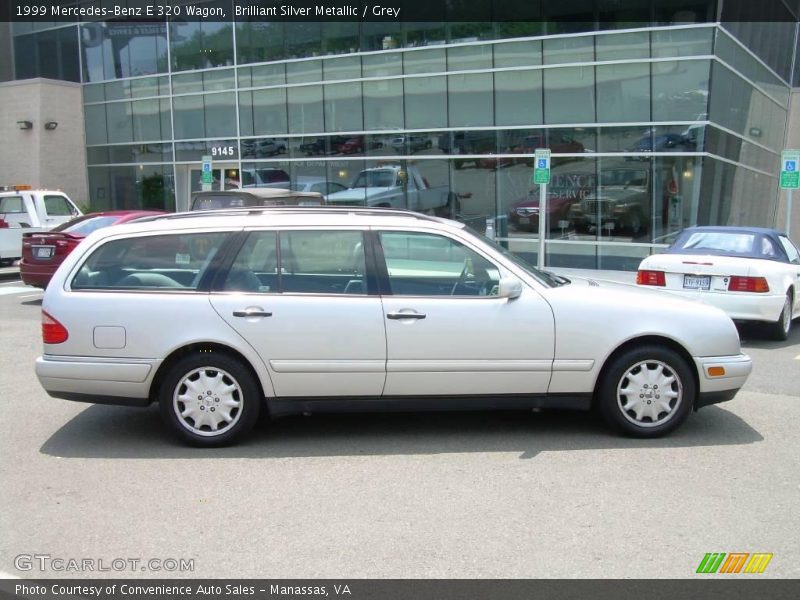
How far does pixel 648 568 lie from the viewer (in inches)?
154

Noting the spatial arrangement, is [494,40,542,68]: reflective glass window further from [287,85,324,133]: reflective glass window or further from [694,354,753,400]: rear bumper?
[694,354,753,400]: rear bumper

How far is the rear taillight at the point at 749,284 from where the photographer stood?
1006 cm

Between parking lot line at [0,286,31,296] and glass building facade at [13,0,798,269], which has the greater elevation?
glass building facade at [13,0,798,269]

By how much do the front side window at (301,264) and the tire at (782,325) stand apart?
6763 mm

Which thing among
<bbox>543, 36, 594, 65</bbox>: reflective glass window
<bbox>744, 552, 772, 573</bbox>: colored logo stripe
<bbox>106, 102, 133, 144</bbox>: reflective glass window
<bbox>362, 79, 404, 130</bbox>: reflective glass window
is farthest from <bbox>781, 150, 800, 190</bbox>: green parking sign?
<bbox>106, 102, 133, 144</bbox>: reflective glass window

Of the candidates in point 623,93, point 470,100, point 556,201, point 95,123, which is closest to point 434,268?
point 623,93

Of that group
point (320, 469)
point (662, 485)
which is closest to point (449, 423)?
point (320, 469)

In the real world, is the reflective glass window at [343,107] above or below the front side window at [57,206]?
above

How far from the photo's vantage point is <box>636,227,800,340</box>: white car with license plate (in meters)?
10.1

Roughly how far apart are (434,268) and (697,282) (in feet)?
18.4

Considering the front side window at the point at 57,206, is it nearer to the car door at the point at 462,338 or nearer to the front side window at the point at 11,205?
the front side window at the point at 11,205

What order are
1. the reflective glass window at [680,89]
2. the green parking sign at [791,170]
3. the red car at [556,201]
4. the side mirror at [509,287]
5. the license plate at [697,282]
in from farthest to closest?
the red car at [556,201]
the reflective glass window at [680,89]
the green parking sign at [791,170]
the license plate at [697,282]
the side mirror at [509,287]

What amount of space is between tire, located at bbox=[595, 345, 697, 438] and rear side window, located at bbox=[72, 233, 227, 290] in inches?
118

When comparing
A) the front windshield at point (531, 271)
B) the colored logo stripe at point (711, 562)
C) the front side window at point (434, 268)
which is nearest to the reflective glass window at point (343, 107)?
the front windshield at point (531, 271)
